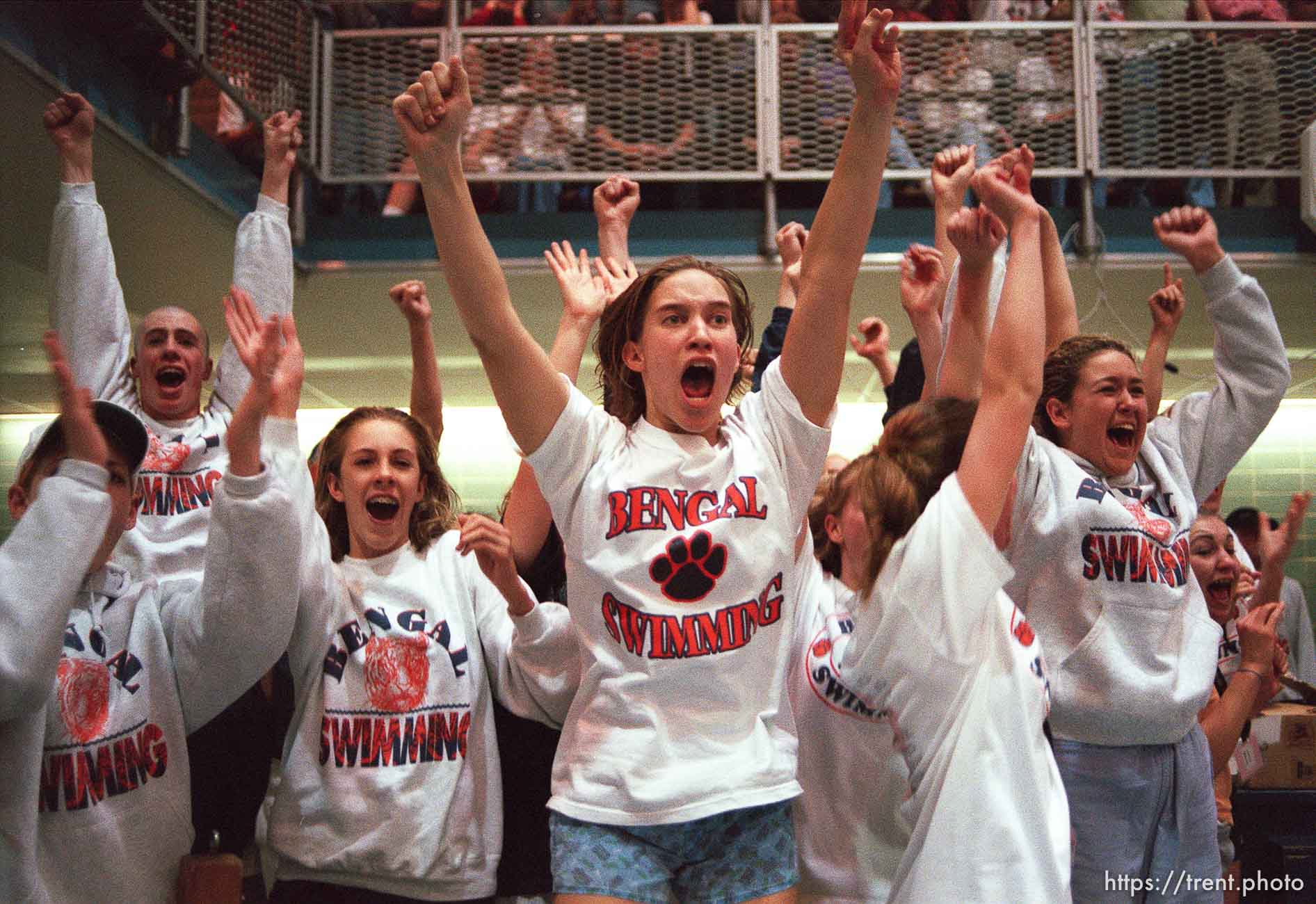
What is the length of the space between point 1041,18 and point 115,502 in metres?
4.93

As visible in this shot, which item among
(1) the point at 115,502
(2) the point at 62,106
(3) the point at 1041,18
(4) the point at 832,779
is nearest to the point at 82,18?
(2) the point at 62,106

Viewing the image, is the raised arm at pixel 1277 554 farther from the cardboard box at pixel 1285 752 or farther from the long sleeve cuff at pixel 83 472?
the long sleeve cuff at pixel 83 472

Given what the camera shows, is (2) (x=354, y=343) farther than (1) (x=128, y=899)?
Yes

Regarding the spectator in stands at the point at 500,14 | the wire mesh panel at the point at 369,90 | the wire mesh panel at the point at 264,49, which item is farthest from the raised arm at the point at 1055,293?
the spectator in stands at the point at 500,14

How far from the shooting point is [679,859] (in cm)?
161

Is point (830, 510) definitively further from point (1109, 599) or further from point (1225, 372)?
point (1225, 372)

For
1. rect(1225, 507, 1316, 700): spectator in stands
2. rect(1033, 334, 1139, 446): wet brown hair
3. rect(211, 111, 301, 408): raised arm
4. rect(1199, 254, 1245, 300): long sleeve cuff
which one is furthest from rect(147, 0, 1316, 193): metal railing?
rect(1033, 334, 1139, 446): wet brown hair

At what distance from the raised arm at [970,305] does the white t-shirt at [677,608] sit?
0.32 meters

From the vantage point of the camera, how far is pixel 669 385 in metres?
1.77

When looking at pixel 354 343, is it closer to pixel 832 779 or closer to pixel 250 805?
pixel 250 805

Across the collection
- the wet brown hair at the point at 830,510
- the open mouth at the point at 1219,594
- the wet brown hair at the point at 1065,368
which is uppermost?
the wet brown hair at the point at 1065,368

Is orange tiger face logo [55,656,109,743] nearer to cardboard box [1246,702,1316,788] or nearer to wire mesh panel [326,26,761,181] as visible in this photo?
cardboard box [1246,702,1316,788]

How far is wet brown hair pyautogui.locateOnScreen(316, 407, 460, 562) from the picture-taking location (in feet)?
7.31

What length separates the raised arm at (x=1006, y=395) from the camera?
160cm
